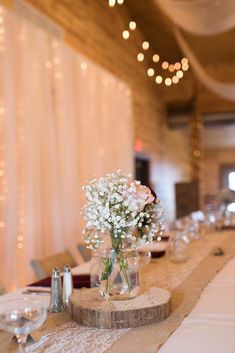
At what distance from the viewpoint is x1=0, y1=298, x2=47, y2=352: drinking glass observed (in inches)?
51.2

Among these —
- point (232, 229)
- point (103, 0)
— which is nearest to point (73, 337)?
point (232, 229)

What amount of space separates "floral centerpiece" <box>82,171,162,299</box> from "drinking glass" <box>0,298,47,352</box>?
340mm

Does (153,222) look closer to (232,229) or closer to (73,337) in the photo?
(73,337)

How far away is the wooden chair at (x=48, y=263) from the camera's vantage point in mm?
2713

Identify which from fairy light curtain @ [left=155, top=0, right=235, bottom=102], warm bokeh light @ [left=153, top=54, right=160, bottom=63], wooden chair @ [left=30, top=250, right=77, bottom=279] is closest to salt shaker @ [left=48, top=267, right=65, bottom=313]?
wooden chair @ [left=30, top=250, right=77, bottom=279]

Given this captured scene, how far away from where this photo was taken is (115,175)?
170cm

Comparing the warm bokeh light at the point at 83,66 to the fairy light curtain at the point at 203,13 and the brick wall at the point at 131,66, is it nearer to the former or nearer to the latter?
the brick wall at the point at 131,66

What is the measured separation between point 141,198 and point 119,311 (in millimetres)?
411

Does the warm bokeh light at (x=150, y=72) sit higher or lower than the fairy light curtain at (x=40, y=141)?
higher

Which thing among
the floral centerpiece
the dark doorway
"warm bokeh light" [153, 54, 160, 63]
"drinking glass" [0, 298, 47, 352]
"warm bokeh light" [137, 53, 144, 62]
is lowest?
"drinking glass" [0, 298, 47, 352]

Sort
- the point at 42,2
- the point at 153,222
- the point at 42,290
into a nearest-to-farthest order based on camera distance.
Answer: the point at 153,222 → the point at 42,290 → the point at 42,2

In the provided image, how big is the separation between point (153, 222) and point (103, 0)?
5450 mm

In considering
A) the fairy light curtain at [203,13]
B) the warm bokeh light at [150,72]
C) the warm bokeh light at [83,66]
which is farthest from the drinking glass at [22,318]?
the warm bokeh light at [150,72]

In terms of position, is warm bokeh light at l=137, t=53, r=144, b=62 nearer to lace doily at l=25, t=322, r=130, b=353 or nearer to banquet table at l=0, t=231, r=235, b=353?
banquet table at l=0, t=231, r=235, b=353
